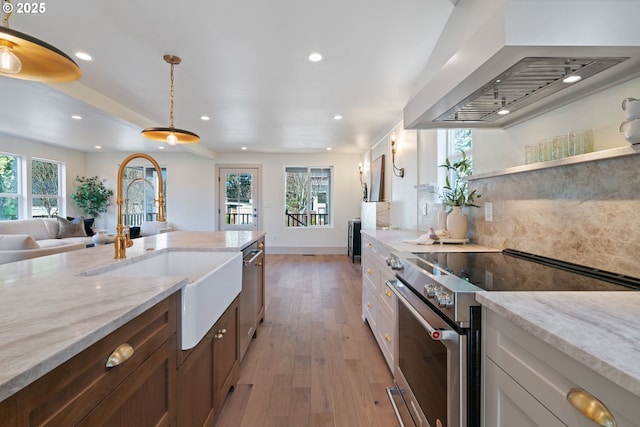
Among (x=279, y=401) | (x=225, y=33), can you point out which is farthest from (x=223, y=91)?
(x=279, y=401)

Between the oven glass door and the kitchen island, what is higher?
the kitchen island

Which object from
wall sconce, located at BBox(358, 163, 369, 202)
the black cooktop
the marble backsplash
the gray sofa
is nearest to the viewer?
the black cooktop

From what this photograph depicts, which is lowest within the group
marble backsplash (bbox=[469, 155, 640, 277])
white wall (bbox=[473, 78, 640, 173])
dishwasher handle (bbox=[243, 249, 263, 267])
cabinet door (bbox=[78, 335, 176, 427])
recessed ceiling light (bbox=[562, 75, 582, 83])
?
cabinet door (bbox=[78, 335, 176, 427])

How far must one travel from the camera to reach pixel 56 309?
762 mm

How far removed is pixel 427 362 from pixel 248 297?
56.3 inches

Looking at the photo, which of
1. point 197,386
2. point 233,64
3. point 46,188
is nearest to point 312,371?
point 197,386

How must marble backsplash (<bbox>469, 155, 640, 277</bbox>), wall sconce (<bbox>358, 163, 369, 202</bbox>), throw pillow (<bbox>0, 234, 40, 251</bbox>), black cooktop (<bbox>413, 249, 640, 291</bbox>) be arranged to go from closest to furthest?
black cooktop (<bbox>413, 249, 640, 291</bbox>) → marble backsplash (<bbox>469, 155, 640, 277</bbox>) → throw pillow (<bbox>0, 234, 40, 251</bbox>) → wall sconce (<bbox>358, 163, 369, 202</bbox>)

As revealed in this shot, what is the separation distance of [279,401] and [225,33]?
2597mm

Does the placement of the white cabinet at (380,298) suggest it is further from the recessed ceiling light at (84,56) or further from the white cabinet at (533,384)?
the recessed ceiling light at (84,56)

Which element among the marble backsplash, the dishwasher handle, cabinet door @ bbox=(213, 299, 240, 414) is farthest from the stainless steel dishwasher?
the marble backsplash

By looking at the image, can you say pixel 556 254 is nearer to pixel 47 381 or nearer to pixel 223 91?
pixel 47 381

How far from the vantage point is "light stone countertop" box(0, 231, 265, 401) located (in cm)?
51

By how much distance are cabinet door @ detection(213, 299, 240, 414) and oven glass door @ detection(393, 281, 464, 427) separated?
96 cm

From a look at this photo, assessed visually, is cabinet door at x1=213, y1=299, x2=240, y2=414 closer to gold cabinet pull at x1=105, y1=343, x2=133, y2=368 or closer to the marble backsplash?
gold cabinet pull at x1=105, y1=343, x2=133, y2=368
